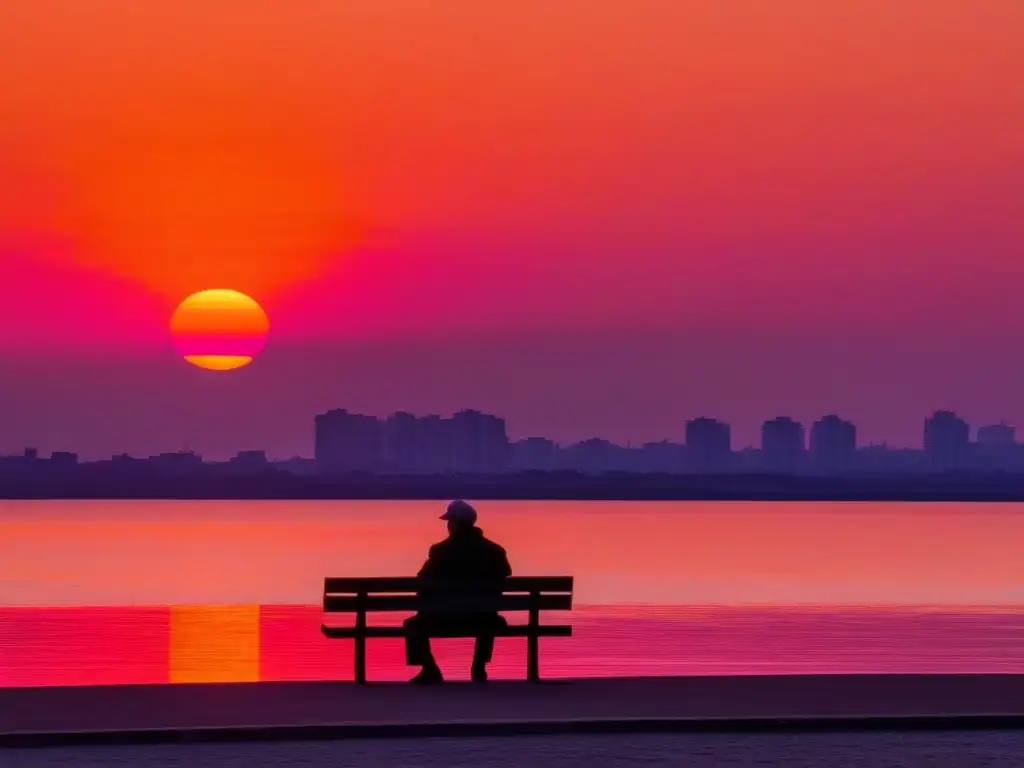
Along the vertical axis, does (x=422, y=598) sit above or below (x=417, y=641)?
above

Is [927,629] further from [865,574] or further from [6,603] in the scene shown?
[865,574]

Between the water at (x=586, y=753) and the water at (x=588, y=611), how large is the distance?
901 cm

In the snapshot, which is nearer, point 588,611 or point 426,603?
point 426,603

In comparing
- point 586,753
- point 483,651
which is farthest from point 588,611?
point 586,753

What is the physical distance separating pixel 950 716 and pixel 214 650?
14.1m

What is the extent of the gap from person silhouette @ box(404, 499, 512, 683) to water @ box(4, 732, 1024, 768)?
386cm

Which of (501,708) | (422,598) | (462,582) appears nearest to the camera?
(501,708)

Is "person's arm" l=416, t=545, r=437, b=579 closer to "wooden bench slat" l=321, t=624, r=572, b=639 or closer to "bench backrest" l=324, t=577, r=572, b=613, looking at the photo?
"bench backrest" l=324, t=577, r=572, b=613

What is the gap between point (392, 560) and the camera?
7475cm

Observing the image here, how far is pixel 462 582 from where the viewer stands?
18438mm

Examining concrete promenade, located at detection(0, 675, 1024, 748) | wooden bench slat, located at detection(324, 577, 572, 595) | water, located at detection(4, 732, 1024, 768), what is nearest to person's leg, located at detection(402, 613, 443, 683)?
wooden bench slat, located at detection(324, 577, 572, 595)

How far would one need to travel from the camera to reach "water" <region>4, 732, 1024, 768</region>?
522 inches

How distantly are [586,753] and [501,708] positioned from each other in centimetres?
209

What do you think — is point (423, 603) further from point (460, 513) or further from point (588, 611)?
point (588, 611)
